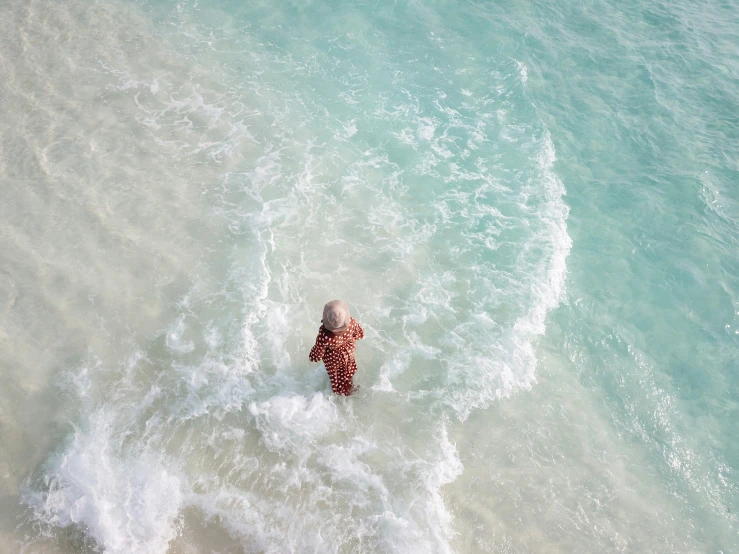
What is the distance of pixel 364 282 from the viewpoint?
8508 millimetres

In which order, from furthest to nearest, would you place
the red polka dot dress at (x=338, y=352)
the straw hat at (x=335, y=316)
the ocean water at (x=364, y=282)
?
the ocean water at (x=364, y=282) < the red polka dot dress at (x=338, y=352) < the straw hat at (x=335, y=316)

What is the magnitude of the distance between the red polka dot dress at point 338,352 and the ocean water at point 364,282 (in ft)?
2.49

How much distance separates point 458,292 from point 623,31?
1150cm

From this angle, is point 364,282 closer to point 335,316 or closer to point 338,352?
point 338,352

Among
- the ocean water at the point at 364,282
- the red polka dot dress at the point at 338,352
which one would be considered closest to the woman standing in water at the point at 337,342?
the red polka dot dress at the point at 338,352

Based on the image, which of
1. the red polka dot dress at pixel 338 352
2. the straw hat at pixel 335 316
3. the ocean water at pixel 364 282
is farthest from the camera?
the ocean water at pixel 364 282

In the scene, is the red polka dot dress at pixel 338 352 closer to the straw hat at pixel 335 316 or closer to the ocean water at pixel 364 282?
the straw hat at pixel 335 316

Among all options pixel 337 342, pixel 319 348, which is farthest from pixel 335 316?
pixel 319 348

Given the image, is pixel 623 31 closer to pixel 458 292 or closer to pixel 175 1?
pixel 458 292

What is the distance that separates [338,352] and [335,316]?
71 centimetres

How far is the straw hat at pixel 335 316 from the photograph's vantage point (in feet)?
17.9

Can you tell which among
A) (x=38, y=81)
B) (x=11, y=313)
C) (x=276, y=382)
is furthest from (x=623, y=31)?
(x=11, y=313)

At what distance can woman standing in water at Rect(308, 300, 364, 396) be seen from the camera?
5.50 metres

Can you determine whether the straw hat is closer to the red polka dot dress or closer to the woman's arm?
the red polka dot dress
